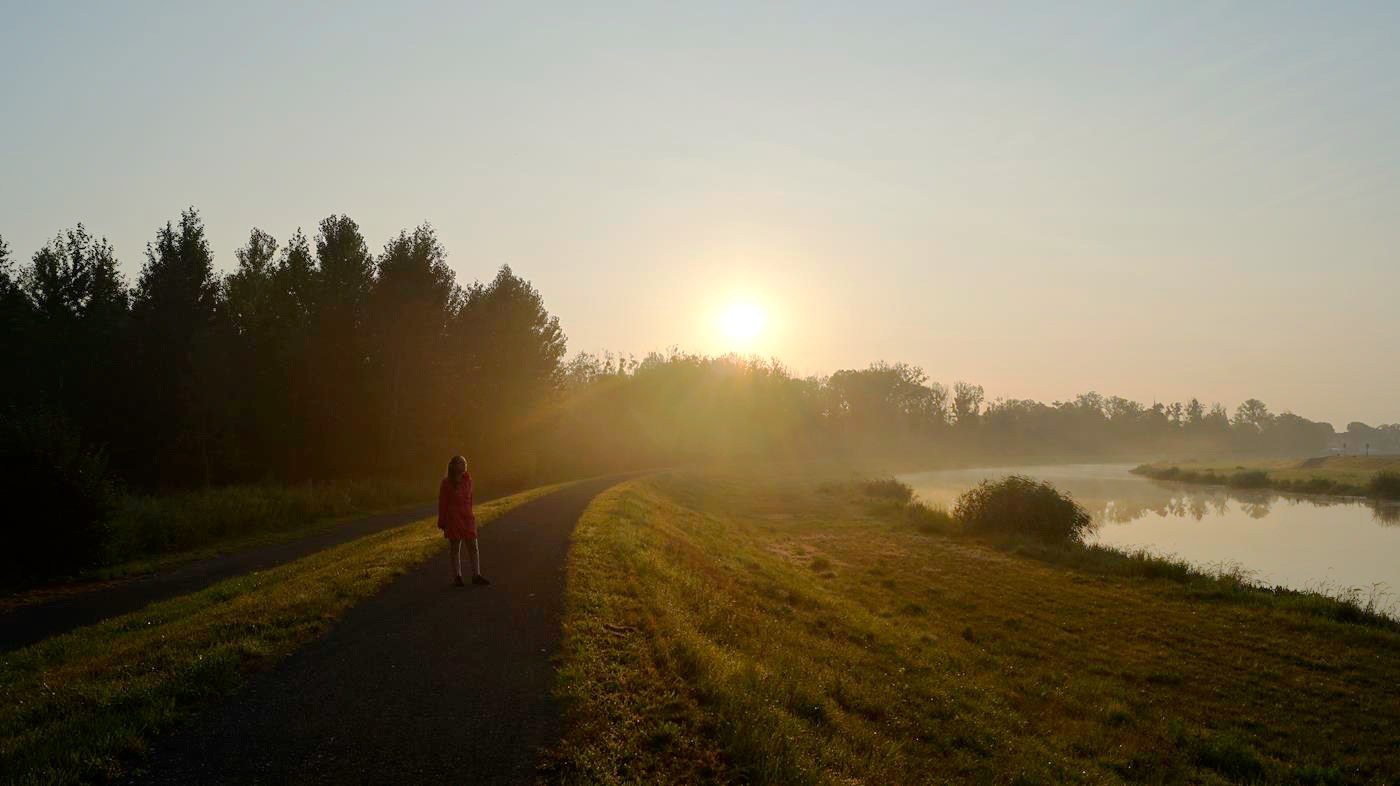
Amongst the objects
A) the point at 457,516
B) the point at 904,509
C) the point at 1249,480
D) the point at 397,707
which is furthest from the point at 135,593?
the point at 1249,480

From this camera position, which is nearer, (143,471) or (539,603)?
(539,603)

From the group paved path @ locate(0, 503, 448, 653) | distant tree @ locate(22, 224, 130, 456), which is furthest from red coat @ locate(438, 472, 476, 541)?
distant tree @ locate(22, 224, 130, 456)

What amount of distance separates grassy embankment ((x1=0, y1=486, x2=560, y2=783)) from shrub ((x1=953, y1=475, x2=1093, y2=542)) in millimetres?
27754

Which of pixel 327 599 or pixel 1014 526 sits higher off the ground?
pixel 327 599

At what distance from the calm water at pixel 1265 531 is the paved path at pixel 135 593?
3254 cm

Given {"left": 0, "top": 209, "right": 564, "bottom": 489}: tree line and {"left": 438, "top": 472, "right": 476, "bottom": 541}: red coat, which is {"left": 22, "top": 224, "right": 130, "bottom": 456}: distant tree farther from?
{"left": 438, "top": 472, "right": 476, "bottom": 541}: red coat

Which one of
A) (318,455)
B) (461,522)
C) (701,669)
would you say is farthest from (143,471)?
(701,669)

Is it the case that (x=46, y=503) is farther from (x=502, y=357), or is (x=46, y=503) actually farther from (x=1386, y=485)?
(x=1386, y=485)

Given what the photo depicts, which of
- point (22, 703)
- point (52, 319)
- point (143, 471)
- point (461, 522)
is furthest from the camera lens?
point (52, 319)

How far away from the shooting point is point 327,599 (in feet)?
39.0

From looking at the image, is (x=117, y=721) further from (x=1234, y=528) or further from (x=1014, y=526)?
(x=1234, y=528)

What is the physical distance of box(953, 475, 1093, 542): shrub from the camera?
3247 cm

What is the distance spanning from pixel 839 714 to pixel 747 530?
83.9ft

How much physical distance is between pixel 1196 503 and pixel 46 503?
68.2 meters
